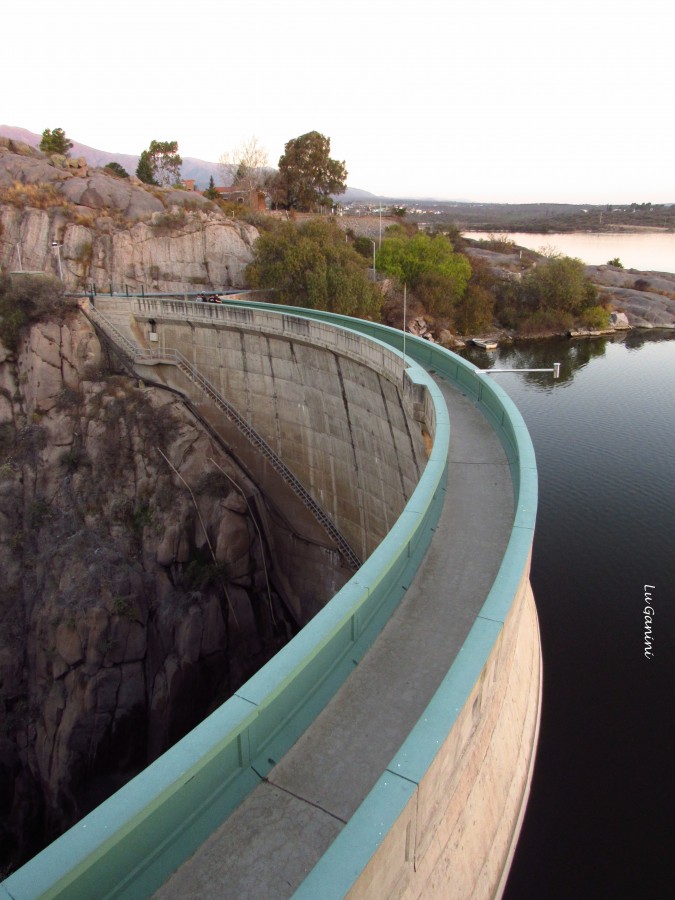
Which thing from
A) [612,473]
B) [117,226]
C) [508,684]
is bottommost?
[612,473]

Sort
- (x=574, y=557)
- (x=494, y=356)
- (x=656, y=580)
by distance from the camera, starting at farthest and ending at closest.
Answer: (x=494, y=356) → (x=574, y=557) → (x=656, y=580)

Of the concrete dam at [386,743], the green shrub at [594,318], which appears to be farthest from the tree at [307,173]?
the concrete dam at [386,743]

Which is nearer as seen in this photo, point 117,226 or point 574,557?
point 574,557

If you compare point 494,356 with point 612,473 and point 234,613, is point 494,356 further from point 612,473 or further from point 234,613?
point 234,613

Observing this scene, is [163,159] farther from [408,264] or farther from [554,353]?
[554,353]

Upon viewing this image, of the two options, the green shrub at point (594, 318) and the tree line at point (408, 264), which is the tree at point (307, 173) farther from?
the green shrub at point (594, 318)

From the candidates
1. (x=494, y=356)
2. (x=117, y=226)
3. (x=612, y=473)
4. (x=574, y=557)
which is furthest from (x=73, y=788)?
(x=494, y=356)

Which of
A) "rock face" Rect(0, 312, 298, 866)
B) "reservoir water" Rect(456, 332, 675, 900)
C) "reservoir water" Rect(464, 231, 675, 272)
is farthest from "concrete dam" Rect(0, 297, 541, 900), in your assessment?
"reservoir water" Rect(464, 231, 675, 272)
